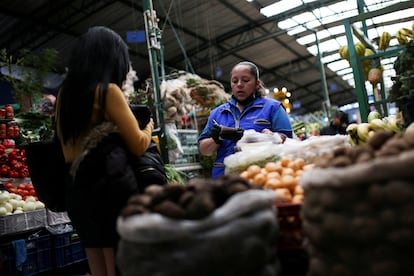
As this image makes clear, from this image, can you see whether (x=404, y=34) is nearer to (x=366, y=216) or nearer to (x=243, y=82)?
(x=243, y=82)

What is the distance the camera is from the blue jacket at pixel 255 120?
110 inches

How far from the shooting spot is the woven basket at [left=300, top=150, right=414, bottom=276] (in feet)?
3.32

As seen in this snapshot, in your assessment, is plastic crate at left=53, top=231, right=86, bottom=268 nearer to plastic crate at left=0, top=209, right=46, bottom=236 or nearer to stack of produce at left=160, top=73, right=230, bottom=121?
plastic crate at left=0, top=209, right=46, bottom=236

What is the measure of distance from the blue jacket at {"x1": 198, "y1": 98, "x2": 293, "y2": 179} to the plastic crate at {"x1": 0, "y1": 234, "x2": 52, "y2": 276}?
2399mm

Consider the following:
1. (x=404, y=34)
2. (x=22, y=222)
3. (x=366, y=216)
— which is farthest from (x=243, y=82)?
(x=22, y=222)

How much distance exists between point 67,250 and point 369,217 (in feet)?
13.1

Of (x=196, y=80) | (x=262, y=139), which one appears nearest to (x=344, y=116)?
(x=196, y=80)

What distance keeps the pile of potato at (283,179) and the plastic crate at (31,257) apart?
3.10m

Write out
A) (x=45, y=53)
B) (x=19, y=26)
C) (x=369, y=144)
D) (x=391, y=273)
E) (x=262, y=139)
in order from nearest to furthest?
(x=391, y=273), (x=369, y=144), (x=262, y=139), (x=45, y=53), (x=19, y=26)

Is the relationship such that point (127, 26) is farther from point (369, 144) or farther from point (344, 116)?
point (369, 144)

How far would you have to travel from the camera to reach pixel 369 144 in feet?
4.22

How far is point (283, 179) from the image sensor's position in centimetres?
160

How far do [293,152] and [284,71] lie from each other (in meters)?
21.9

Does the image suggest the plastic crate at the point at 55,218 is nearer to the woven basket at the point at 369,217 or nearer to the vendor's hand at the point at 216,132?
the vendor's hand at the point at 216,132
